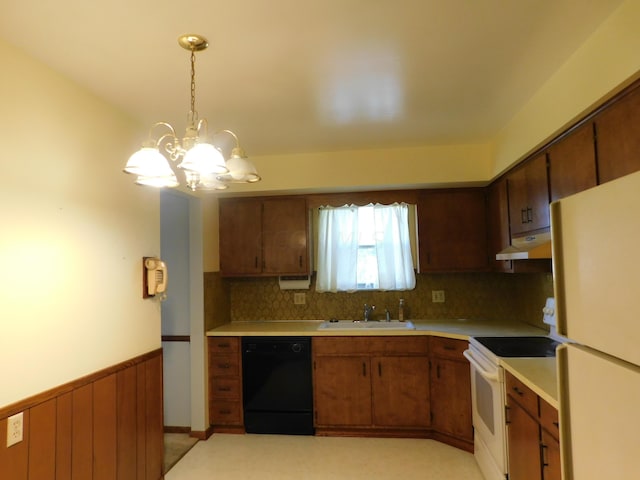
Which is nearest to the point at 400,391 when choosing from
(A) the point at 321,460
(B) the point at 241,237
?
(A) the point at 321,460

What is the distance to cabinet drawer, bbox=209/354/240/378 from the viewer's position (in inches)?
139

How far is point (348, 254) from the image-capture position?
3887mm

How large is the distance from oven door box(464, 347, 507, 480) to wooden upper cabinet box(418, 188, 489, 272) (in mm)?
964

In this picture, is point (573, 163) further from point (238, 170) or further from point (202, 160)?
point (202, 160)

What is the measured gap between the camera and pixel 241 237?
383 centimetres

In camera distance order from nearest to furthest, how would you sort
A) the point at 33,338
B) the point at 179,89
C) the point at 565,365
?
1. the point at 565,365
2. the point at 33,338
3. the point at 179,89

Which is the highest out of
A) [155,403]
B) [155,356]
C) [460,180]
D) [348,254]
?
[460,180]

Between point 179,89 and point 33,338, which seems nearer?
point 33,338

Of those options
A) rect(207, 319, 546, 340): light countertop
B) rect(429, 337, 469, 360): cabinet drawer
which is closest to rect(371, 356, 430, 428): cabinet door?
rect(429, 337, 469, 360): cabinet drawer

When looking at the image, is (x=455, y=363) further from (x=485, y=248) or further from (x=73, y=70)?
(x=73, y=70)

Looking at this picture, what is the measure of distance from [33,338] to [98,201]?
0.80m

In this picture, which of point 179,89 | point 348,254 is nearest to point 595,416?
point 179,89

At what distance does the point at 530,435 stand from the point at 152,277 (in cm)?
238

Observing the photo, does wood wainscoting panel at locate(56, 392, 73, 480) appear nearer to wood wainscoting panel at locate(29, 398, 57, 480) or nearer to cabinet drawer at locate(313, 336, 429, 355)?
wood wainscoting panel at locate(29, 398, 57, 480)
